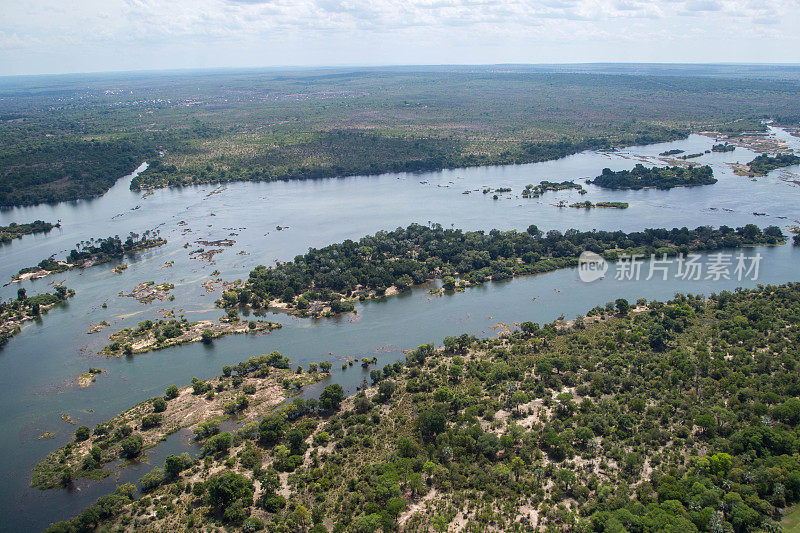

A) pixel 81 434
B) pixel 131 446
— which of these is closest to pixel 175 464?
pixel 131 446

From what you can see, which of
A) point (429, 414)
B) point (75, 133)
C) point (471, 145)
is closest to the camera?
point (429, 414)

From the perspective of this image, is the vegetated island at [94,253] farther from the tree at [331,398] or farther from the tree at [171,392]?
the tree at [331,398]

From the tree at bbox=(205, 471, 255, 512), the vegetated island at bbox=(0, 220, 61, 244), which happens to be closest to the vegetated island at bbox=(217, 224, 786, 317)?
the tree at bbox=(205, 471, 255, 512)

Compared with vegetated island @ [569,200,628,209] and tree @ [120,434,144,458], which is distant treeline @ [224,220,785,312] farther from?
tree @ [120,434,144,458]

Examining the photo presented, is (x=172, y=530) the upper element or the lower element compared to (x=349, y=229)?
lower

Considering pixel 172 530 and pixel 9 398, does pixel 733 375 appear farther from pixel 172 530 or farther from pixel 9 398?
pixel 9 398

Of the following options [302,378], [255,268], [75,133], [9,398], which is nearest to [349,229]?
[255,268]
